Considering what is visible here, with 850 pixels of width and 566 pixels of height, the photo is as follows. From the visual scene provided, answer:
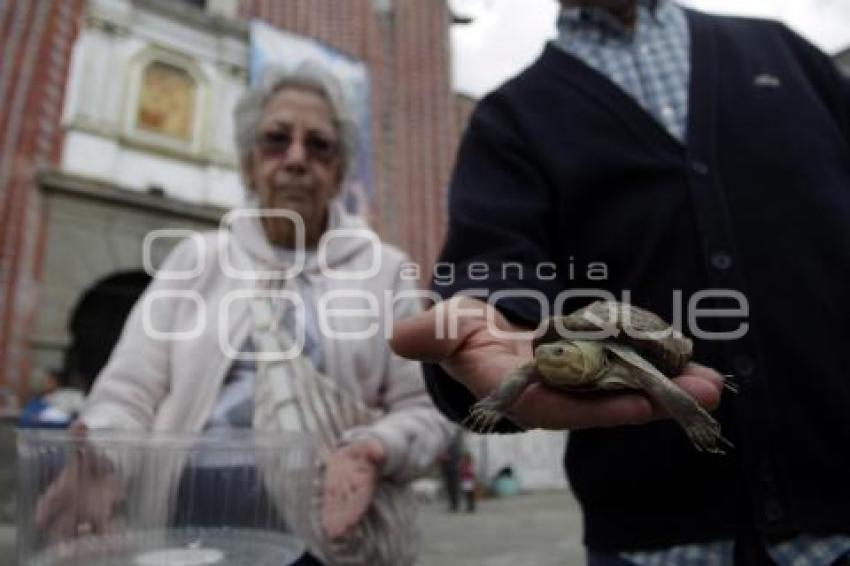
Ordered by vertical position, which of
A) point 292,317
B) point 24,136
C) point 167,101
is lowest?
point 292,317

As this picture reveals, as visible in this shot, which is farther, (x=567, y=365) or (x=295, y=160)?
(x=295, y=160)

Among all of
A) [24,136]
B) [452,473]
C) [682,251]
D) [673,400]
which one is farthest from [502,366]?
[452,473]

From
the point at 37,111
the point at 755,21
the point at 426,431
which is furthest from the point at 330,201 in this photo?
the point at 37,111

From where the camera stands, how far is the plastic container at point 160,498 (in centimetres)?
113

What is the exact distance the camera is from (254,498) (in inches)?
50.9

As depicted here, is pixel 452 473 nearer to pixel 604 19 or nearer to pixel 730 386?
pixel 604 19

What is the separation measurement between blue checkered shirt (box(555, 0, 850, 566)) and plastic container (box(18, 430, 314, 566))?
63 cm

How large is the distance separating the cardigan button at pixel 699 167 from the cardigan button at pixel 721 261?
16cm

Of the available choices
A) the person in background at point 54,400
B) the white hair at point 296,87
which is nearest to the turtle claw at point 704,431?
the white hair at point 296,87

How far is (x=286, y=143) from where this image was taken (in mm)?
2139

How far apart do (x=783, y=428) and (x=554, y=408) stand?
1.77 feet

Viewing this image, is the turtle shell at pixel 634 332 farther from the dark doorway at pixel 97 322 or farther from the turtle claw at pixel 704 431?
the dark doorway at pixel 97 322

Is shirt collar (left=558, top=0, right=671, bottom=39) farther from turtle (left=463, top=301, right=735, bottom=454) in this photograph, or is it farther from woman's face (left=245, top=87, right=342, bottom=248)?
woman's face (left=245, top=87, right=342, bottom=248)

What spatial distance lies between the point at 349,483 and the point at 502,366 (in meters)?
0.81
